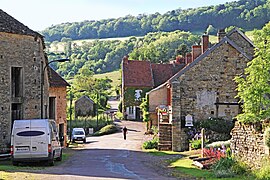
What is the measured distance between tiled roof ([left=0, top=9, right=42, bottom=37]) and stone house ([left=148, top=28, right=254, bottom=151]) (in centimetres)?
1117

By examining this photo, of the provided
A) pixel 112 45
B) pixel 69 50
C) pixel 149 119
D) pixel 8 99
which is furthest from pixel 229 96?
pixel 69 50

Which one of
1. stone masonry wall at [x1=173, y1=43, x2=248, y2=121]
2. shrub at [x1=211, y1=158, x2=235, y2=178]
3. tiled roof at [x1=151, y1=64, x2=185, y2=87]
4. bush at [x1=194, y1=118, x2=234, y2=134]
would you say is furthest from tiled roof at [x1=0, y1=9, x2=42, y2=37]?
tiled roof at [x1=151, y1=64, x2=185, y2=87]

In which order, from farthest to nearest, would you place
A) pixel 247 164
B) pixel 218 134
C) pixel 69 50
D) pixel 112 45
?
pixel 69 50 < pixel 112 45 < pixel 218 134 < pixel 247 164

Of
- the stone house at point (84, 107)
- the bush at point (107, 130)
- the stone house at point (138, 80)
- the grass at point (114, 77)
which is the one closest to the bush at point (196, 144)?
the bush at point (107, 130)

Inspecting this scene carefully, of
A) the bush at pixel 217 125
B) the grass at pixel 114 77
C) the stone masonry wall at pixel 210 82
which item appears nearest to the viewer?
the bush at pixel 217 125

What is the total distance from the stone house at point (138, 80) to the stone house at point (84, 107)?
609 cm

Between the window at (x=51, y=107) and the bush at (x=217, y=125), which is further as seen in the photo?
the window at (x=51, y=107)

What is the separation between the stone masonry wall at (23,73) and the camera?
31281mm

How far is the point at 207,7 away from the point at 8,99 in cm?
17010

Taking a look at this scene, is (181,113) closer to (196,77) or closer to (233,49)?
(196,77)

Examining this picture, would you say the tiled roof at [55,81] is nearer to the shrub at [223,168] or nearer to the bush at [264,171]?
the shrub at [223,168]

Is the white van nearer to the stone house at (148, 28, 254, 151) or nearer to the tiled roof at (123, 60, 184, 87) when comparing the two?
the stone house at (148, 28, 254, 151)

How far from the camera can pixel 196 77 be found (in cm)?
3825

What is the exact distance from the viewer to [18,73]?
33000 millimetres
